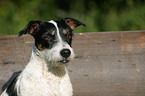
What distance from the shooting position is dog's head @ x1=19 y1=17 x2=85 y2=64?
108 inches

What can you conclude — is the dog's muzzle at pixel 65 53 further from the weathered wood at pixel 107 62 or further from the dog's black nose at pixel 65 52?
the weathered wood at pixel 107 62

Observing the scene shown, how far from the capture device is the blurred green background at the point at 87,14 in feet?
19.3

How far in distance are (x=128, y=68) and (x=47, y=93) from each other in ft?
5.90

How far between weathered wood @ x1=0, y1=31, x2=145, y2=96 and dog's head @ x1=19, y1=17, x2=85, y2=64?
2.98 ft

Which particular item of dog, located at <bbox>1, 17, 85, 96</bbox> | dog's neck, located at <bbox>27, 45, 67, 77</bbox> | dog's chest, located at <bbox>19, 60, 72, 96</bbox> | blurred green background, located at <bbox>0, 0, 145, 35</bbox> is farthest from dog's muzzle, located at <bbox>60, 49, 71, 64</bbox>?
blurred green background, located at <bbox>0, 0, 145, 35</bbox>

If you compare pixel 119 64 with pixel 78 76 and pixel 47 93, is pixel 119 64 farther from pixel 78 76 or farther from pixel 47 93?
pixel 47 93

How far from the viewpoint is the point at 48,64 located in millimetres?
2986

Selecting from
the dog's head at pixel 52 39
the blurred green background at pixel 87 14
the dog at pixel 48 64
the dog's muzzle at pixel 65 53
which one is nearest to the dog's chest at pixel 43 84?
the dog at pixel 48 64

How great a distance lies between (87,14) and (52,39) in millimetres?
5858

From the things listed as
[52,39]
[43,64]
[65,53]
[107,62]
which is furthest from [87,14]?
[65,53]

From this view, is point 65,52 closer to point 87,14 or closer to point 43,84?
point 43,84

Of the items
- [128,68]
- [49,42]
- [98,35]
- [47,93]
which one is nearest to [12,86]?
[47,93]

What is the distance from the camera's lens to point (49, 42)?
9.62ft

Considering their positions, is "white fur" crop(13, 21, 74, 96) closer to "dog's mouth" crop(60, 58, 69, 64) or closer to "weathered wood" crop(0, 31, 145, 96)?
"dog's mouth" crop(60, 58, 69, 64)
